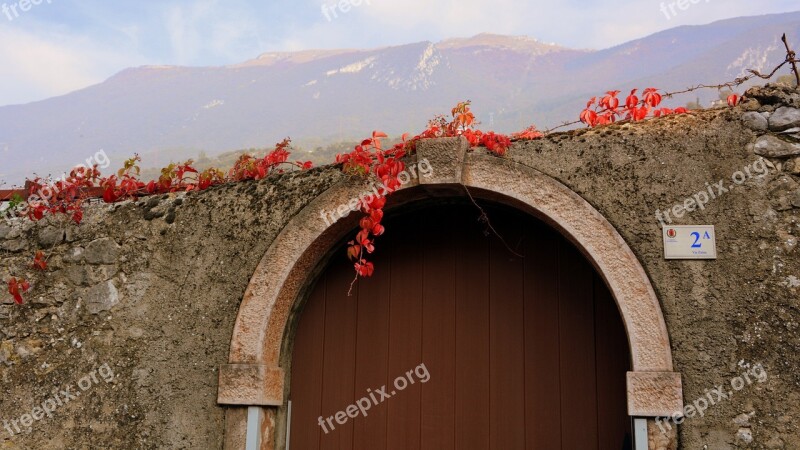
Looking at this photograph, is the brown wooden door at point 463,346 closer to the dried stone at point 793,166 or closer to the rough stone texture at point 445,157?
the rough stone texture at point 445,157

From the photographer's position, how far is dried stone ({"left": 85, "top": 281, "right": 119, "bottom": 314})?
3.52m

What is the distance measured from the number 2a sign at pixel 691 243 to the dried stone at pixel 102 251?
282cm

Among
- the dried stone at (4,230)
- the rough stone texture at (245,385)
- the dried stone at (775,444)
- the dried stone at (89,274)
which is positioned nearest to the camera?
the dried stone at (775,444)

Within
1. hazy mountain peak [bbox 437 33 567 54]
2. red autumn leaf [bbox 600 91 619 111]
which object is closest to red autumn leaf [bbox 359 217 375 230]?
red autumn leaf [bbox 600 91 619 111]

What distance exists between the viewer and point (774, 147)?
2883 millimetres

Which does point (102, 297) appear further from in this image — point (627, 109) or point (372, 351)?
point (627, 109)

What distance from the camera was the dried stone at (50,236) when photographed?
12.2ft

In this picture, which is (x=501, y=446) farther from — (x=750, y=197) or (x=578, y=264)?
(x=750, y=197)

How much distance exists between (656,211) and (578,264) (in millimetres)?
509

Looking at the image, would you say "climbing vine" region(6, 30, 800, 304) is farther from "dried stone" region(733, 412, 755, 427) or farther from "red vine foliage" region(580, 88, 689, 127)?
"dried stone" region(733, 412, 755, 427)

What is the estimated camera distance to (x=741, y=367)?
8.87ft

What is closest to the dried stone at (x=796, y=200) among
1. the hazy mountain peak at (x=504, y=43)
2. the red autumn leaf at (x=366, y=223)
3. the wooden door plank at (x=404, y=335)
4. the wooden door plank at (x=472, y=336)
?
the wooden door plank at (x=472, y=336)

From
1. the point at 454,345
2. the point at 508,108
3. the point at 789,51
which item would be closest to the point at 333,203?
the point at 454,345

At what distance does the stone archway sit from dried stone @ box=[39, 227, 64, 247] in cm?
124
